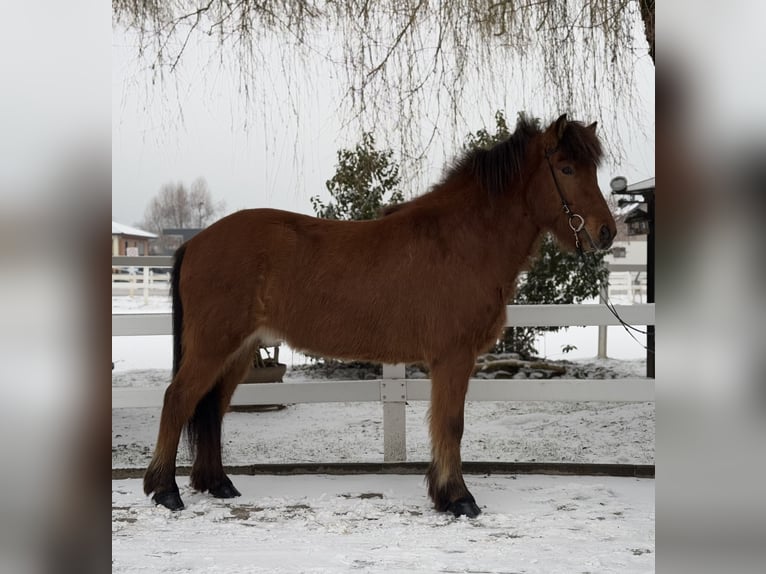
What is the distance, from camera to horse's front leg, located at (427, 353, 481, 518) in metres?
3.52

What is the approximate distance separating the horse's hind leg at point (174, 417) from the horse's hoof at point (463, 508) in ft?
4.76

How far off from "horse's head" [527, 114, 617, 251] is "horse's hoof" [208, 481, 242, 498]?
7.63 feet

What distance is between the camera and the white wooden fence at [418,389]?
4414mm

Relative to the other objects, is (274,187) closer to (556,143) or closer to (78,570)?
(556,143)

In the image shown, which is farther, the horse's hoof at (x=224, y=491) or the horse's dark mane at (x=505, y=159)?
the horse's hoof at (x=224, y=491)

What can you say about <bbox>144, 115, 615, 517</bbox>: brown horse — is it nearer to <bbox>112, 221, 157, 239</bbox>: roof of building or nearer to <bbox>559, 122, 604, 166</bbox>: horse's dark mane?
<bbox>559, 122, 604, 166</bbox>: horse's dark mane

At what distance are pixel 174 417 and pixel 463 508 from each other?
1622 millimetres

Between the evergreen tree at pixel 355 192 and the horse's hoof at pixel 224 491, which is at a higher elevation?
the evergreen tree at pixel 355 192

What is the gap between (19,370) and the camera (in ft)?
2.40

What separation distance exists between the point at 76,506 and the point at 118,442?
586 cm

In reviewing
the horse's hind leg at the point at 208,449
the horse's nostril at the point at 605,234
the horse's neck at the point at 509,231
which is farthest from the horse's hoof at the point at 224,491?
the horse's nostril at the point at 605,234

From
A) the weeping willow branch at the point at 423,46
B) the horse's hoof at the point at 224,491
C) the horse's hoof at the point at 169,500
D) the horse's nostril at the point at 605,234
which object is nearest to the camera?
the horse's nostril at the point at 605,234

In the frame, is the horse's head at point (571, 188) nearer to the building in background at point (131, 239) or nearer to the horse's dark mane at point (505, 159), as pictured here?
the horse's dark mane at point (505, 159)

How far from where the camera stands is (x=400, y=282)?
366 centimetres
